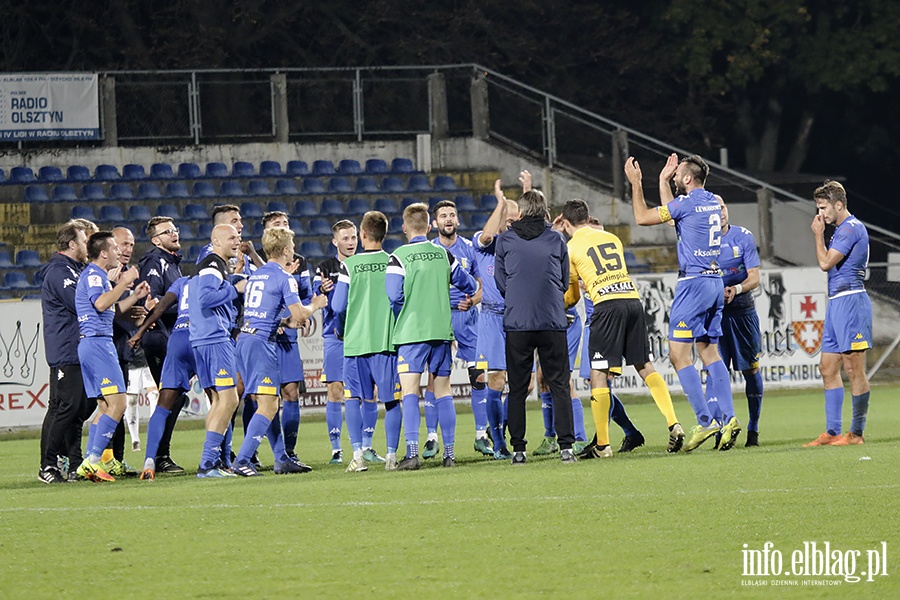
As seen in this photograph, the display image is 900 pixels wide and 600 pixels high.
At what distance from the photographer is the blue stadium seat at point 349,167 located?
89.1ft

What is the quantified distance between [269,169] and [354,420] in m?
15.2

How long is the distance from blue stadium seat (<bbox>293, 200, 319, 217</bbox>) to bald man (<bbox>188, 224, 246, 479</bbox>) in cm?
1415

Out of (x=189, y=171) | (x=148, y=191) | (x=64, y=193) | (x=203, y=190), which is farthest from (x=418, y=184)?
(x=64, y=193)

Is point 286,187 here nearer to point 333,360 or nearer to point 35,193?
point 35,193

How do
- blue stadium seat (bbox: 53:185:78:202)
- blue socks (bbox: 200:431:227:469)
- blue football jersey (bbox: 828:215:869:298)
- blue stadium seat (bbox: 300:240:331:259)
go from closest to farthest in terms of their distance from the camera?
blue socks (bbox: 200:431:227:469) → blue football jersey (bbox: 828:215:869:298) → blue stadium seat (bbox: 300:240:331:259) → blue stadium seat (bbox: 53:185:78:202)

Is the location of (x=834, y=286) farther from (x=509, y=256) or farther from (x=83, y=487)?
(x=83, y=487)

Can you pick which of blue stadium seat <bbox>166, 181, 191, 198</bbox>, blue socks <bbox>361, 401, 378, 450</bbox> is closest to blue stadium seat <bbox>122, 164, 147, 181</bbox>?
blue stadium seat <bbox>166, 181, 191, 198</bbox>

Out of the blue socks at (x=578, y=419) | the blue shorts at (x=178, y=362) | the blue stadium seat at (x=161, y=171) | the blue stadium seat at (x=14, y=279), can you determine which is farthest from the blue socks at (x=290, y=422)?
the blue stadium seat at (x=161, y=171)

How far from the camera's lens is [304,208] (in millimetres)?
26109

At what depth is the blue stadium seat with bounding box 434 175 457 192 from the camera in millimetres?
27094

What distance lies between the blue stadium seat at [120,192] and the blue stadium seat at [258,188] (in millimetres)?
2157

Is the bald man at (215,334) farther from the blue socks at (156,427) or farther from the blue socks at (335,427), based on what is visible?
the blue socks at (335,427)

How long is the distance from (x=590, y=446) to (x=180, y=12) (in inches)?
870

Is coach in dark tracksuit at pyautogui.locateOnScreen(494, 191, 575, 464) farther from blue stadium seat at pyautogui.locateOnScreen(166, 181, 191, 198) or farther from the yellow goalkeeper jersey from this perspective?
blue stadium seat at pyautogui.locateOnScreen(166, 181, 191, 198)
